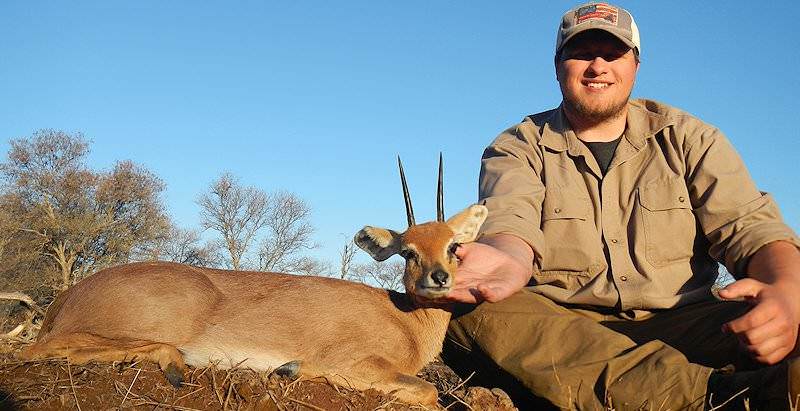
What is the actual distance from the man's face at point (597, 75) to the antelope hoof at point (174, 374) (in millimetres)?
3803

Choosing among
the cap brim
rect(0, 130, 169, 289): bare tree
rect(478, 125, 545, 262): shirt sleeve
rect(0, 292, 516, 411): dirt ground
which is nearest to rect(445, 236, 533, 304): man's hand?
rect(478, 125, 545, 262): shirt sleeve

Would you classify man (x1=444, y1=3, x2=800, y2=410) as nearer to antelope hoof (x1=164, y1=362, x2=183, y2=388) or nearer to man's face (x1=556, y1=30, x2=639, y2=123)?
man's face (x1=556, y1=30, x2=639, y2=123)

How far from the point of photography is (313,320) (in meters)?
6.14

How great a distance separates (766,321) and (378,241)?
3.63 meters

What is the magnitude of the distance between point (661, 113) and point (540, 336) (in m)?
2.53

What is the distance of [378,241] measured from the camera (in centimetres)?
701

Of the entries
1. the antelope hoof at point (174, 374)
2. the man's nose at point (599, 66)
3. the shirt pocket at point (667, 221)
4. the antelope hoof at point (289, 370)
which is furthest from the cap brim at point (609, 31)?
the antelope hoof at point (174, 374)

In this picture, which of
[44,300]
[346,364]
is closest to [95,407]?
[346,364]

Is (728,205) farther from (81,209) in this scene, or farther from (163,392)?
(81,209)

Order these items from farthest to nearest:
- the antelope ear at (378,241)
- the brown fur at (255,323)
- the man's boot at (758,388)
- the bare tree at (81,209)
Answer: the bare tree at (81,209) → the antelope ear at (378,241) → the brown fur at (255,323) → the man's boot at (758,388)

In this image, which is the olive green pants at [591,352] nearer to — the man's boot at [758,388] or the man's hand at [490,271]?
the man's boot at [758,388]

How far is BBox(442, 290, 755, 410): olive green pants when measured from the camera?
171 inches

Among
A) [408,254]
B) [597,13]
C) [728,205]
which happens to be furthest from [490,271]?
[597,13]

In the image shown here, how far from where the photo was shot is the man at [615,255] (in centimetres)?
443
